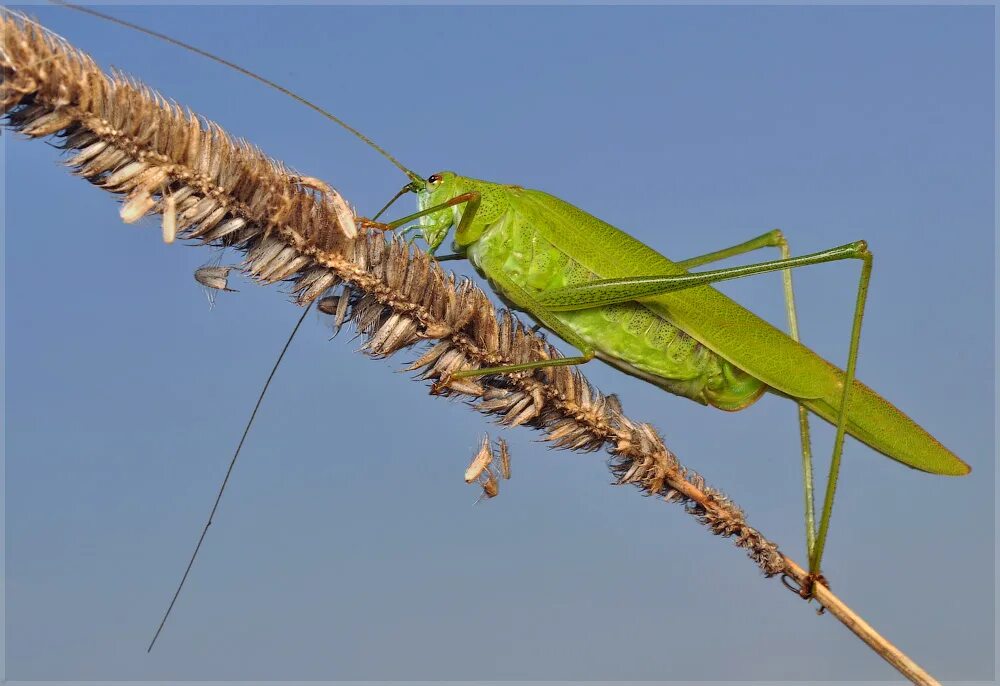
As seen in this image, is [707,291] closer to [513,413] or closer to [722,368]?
[722,368]

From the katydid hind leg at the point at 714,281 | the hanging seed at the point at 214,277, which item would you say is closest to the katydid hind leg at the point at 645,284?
the katydid hind leg at the point at 714,281

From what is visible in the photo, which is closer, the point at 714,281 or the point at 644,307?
the point at 714,281

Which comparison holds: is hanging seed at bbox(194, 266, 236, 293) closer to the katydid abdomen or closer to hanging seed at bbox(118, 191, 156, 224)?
hanging seed at bbox(118, 191, 156, 224)

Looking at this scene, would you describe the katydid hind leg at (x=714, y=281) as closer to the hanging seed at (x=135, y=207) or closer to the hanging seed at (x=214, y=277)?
the hanging seed at (x=214, y=277)

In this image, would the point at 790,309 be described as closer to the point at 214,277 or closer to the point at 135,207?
the point at 214,277

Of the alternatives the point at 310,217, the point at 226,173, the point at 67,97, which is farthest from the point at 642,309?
the point at 67,97

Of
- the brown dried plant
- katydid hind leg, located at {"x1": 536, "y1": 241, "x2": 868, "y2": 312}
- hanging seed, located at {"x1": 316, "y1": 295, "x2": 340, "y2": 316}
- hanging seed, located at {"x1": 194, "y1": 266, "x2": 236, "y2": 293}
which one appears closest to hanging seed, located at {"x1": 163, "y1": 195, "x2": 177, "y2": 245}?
the brown dried plant

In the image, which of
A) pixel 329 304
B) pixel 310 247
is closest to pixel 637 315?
pixel 329 304
